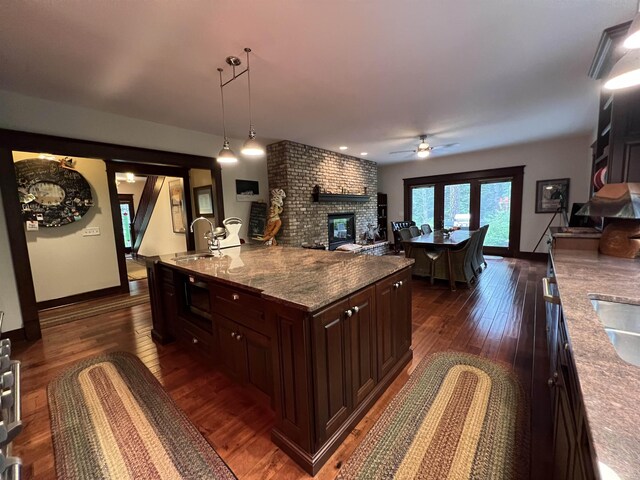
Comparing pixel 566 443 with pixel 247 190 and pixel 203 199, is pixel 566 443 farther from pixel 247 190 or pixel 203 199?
pixel 203 199

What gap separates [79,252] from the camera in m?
4.14

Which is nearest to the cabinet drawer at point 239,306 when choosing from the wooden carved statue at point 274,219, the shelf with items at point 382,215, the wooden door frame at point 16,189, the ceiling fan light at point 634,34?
the ceiling fan light at point 634,34

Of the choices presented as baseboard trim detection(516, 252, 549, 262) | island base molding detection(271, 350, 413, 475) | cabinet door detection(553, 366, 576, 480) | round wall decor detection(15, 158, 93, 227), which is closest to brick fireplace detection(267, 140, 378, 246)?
round wall decor detection(15, 158, 93, 227)

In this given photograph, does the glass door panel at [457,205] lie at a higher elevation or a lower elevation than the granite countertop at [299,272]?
higher

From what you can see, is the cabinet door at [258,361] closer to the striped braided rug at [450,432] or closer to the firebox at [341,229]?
the striped braided rug at [450,432]

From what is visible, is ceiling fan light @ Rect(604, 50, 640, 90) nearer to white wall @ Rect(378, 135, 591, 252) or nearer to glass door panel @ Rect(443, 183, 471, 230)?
white wall @ Rect(378, 135, 591, 252)

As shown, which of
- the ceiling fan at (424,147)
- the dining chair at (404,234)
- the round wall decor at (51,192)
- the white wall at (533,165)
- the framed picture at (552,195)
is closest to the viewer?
the round wall decor at (51,192)

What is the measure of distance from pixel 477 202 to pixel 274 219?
534 centimetres

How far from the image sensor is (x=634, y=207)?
1748 mm

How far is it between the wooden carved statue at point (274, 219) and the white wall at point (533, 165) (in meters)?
4.66

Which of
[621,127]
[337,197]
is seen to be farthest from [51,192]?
[621,127]

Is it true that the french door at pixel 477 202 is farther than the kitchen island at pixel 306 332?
Yes

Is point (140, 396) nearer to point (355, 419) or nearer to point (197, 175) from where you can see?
point (355, 419)

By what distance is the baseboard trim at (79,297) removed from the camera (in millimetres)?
3893
